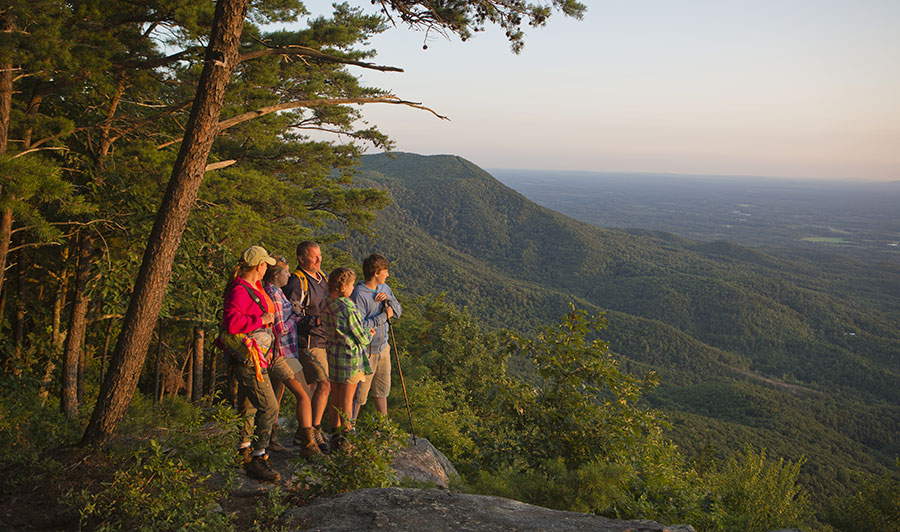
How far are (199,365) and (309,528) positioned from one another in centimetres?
893

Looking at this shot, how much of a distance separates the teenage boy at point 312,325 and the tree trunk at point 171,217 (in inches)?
35.0

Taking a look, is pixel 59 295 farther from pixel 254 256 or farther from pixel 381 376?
pixel 254 256

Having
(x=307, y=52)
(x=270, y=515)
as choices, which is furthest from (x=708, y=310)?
(x=270, y=515)

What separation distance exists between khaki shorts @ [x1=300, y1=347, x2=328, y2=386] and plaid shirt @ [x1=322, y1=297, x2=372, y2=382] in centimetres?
5

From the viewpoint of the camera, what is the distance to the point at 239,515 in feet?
9.18

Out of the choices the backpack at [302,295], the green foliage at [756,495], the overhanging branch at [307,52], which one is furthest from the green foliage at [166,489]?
the green foliage at [756,495]

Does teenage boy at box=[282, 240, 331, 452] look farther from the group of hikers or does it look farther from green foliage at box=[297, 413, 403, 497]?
green foliage at box=[297, 413, 403, 497]

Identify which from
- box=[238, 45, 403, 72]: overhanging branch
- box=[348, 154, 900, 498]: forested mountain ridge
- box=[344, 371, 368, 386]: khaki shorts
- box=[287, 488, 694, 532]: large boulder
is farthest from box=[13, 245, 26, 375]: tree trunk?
box=[348, 154, 900, 498]: forested mountain ridge

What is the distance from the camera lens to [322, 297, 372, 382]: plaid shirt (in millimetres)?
3781

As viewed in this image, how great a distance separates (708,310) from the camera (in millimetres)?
123500

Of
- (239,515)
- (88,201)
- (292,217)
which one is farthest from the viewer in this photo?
(292,217)

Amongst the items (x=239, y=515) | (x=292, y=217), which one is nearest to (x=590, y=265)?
(x=292, y=217)

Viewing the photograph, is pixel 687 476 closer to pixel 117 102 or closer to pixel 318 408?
pixel 318 408

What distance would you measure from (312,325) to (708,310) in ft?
452
